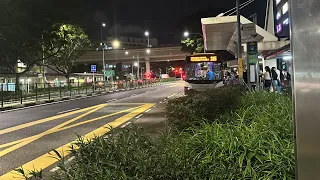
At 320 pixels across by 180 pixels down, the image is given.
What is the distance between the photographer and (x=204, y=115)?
772cm

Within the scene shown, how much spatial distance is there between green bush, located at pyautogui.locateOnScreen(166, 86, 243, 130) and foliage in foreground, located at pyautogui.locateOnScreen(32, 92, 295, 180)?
1.84 m

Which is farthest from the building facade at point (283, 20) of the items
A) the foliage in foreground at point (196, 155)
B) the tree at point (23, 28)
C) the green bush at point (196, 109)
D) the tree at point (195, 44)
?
the foliage in foreground at point (196, 155)

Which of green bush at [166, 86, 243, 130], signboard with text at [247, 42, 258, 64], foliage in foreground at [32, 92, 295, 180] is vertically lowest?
foliage in foreground at [32, 92, 295, 180]

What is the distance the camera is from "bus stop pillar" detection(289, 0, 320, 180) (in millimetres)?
1846

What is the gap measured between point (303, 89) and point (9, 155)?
27.9ft

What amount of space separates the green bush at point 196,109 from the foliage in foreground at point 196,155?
72.6 inches

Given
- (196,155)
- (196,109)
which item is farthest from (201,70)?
(196,155)

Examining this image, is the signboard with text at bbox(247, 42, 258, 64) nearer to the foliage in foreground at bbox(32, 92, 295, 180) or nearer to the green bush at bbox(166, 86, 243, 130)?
the green bush at bbox(166, 86, 243, 130)

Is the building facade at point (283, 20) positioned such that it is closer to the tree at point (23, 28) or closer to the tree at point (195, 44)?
the tree at point (195, 44)

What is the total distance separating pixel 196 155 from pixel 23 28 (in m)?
33.2

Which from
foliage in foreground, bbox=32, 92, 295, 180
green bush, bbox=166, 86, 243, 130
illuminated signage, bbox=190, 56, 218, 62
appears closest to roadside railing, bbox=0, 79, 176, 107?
illuminated signage, bbox=190, 56, 218, 62

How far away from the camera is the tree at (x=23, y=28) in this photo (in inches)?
1266

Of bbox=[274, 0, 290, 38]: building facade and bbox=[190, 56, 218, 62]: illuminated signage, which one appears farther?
bbox=[274, 0, 290, 38]: building facade

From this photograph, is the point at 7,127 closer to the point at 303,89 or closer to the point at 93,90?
the point at 303,89
